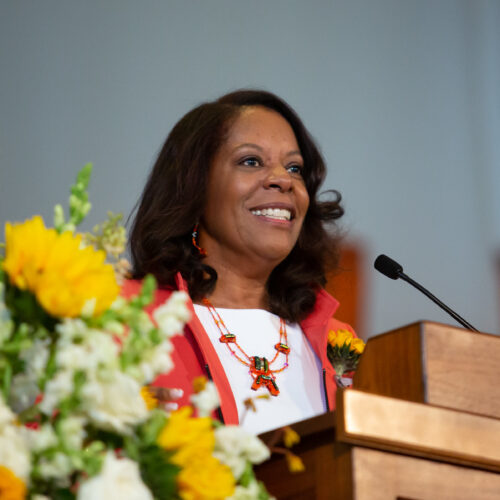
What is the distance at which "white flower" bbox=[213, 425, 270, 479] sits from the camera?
0.86m

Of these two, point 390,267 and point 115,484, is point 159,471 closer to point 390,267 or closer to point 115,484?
point 115,484

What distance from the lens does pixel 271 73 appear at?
3285 millimetres

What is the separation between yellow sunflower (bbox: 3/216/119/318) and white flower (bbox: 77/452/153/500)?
0.14 metres

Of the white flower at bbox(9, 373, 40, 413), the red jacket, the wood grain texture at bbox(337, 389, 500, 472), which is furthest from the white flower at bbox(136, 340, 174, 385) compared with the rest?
the red jacket

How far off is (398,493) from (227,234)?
1091mm

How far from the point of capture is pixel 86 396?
779mm

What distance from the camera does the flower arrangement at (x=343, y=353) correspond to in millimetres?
1994

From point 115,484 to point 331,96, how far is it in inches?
111

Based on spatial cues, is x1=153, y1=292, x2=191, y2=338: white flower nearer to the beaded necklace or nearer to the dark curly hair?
the beaded necklace

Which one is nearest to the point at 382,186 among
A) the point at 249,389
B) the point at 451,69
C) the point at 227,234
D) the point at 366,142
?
the point at 366,142

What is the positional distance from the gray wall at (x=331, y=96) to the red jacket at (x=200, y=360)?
891 mm

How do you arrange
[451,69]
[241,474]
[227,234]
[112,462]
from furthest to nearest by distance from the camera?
1. [451,69]
2. [227,234]
3. [241,474]
4. [112,462]

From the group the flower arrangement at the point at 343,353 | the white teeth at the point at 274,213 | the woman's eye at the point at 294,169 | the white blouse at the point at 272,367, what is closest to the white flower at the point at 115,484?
the white blouse at the point at 272,367

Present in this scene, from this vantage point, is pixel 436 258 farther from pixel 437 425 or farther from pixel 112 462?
pixel 112 462
